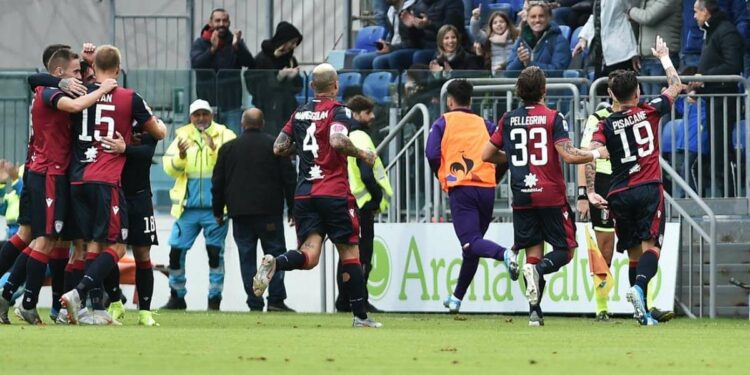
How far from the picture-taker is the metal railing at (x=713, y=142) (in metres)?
17.9

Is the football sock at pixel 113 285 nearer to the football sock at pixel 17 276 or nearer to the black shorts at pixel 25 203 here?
the football sock at pixel 17 276

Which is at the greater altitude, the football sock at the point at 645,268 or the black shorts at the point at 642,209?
the black shorts at the point at 642,209

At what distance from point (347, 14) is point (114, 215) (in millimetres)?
12174

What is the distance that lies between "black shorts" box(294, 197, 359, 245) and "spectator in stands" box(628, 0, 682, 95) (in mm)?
6588

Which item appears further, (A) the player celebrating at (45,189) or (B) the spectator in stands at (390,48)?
(B) the spectator in stands at (390,48)

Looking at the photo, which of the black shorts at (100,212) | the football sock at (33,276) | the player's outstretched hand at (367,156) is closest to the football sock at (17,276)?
the football sock at (33,276)

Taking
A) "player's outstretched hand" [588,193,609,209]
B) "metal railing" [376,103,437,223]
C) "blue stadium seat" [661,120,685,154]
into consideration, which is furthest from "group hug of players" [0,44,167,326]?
"blue stadium seat" [661,120,685,154]

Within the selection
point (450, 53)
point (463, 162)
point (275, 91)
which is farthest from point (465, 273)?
point (450, 53)

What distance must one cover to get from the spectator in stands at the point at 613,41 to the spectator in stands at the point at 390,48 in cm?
299

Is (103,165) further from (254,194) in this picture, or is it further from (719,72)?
(719,72)

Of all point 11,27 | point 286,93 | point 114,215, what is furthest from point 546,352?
point 11,27

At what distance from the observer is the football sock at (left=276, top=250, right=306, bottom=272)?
1336 centimetres

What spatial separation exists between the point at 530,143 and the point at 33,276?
4.01 m

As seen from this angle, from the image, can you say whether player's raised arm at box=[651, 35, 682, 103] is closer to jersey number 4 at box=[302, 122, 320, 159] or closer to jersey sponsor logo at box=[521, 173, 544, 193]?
jersey sponsor logo at box=[521, 173, 544, 193]
